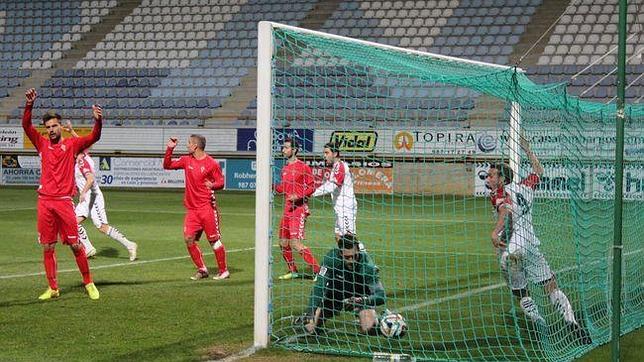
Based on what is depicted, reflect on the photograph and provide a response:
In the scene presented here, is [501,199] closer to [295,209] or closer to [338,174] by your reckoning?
[338,174]

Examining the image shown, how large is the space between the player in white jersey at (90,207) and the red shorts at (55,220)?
4.22m

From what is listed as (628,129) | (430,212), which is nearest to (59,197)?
(628,129)

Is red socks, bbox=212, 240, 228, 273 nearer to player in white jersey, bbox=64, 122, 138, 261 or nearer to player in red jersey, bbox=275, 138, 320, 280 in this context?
player in red jersey, bbox=275, 138, 320, 280

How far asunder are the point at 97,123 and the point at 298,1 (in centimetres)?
3220

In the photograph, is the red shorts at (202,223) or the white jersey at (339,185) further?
the red shorts at (202,223)

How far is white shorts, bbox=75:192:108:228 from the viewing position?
16370 millimetres

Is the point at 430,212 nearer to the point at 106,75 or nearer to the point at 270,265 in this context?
the point at 270,265

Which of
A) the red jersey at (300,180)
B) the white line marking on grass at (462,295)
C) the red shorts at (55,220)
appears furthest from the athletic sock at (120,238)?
the white line marking on grass at (462,295)

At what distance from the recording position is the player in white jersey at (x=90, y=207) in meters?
15.8

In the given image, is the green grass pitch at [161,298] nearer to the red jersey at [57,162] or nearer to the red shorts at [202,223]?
the red shorts at [202,223]

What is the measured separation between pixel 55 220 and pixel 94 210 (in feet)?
17.8

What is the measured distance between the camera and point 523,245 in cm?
969

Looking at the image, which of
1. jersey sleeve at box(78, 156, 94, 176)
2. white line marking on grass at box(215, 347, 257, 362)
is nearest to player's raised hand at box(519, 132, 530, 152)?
white line marking on grass at box(215, 347, 257, 362)

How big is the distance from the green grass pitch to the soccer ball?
24 cm
